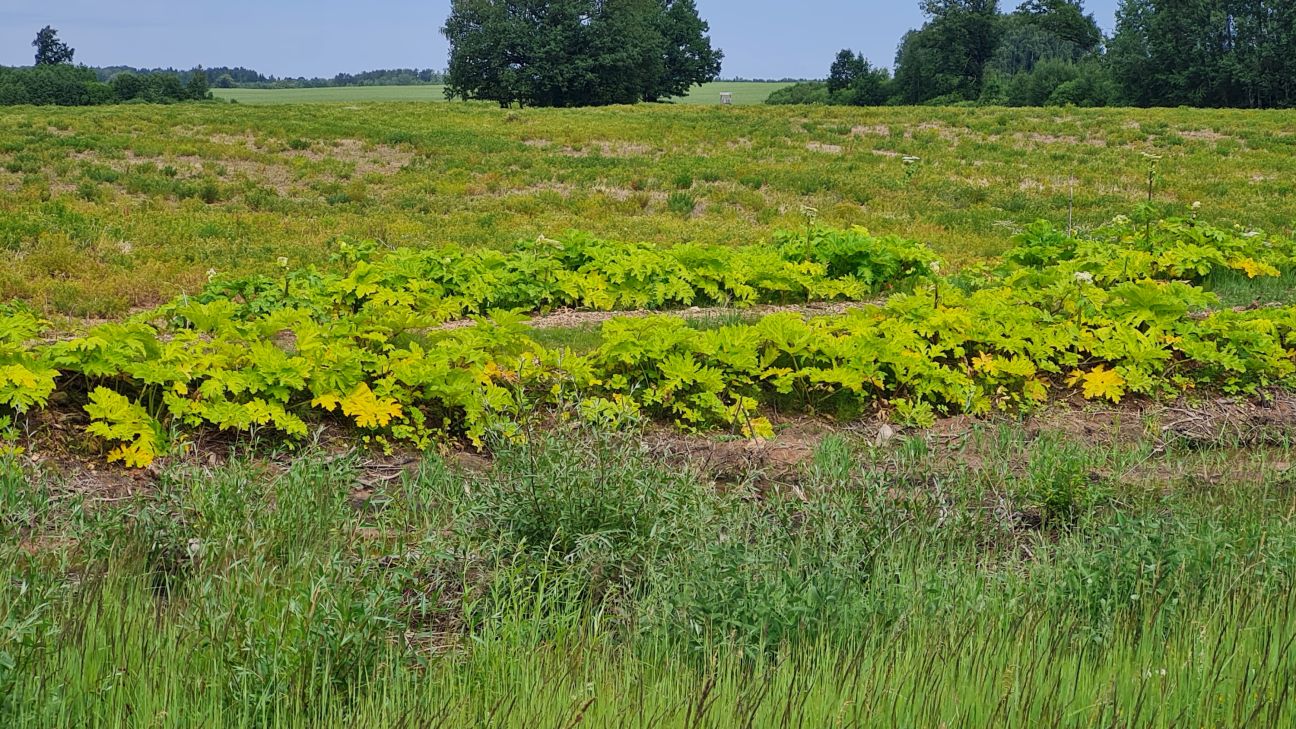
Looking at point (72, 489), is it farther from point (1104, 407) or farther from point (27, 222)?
point (27, 222)

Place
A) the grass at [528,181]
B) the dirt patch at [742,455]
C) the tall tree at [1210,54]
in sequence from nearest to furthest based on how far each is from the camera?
1. the dirt patch at [742,455]
2. the grass at [528,181]
3. the tall tree at [1210,54]

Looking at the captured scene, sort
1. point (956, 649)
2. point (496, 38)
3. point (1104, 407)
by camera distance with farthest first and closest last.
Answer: point (496, 38) → point (1104, 407) → point (956, 649)

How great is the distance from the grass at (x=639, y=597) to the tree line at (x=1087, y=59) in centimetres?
3606

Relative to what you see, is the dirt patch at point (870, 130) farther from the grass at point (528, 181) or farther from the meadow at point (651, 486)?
the meadow at point (651, 486)

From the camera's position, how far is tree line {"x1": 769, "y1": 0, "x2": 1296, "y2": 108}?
5306cm

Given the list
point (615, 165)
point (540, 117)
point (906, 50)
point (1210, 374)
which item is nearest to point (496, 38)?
point (540, 117)

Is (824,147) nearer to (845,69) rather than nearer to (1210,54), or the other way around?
(1210,54)

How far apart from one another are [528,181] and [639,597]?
1384cm

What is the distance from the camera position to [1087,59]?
77375 mm

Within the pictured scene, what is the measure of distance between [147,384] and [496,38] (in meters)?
47.8

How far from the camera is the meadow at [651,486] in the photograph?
2734mm

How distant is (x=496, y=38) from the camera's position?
50062 millimetres

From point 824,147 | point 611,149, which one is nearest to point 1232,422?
point 611,149

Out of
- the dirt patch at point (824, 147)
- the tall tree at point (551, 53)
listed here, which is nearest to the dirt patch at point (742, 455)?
the dirt patch at point (824, 147)
